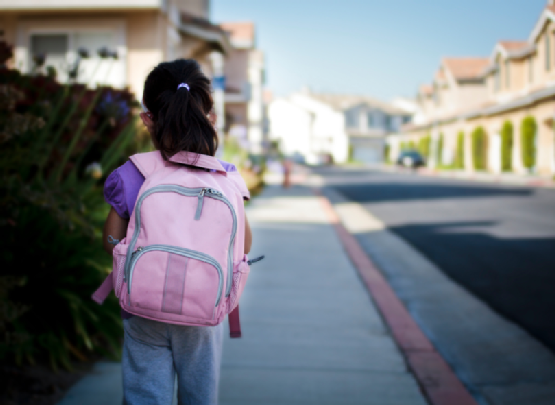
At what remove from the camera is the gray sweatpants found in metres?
2.12

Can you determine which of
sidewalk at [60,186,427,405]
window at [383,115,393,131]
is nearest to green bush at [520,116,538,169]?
sidewalk at [60,186,427,405]

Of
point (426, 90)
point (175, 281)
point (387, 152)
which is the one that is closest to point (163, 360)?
point (175, 281)

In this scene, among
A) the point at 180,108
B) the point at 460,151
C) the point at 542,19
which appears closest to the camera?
the point at 180,108

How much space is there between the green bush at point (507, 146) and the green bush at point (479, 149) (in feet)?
13.0

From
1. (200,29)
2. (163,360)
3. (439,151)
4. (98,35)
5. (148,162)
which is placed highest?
(200,29)

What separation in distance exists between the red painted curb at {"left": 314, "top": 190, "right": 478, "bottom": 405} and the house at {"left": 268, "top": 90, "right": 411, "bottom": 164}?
65581mm

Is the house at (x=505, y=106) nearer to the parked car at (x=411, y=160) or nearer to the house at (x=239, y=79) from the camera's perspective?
the parked car at (x=411, y=160)

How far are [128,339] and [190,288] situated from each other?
405 mm

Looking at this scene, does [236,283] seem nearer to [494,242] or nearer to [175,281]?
[175,281]

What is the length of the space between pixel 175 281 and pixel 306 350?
268 centimetres

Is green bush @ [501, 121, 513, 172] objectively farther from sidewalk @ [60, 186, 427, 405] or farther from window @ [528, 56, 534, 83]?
sidewalk @ [60, 186, 427, 405]

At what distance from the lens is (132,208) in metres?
2.10

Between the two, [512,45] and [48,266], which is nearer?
[48,266]

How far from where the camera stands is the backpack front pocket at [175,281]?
1.91m
